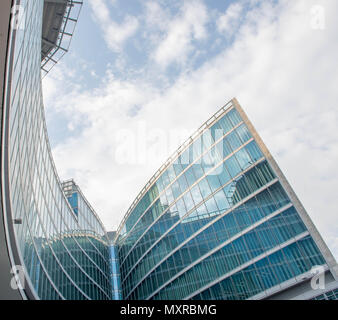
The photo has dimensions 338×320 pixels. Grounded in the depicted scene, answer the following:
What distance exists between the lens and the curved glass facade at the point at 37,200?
38.2 feet

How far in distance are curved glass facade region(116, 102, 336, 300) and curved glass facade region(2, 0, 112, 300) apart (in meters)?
8.96

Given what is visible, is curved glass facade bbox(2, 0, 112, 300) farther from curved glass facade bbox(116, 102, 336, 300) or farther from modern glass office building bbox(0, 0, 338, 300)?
curved glass facade bbox(116, 102, 336, 300)

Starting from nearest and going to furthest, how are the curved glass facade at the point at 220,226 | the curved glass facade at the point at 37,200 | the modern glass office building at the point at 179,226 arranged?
the curved glass facade at the point at 37,200 → the modern glass office building at the point at 179,226 → the curved glass facade at the point at 220,226

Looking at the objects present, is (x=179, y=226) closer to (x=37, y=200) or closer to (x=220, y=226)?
(x=220, y=226)

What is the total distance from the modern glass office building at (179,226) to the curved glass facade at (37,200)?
114mm

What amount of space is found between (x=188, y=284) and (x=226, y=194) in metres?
11.5

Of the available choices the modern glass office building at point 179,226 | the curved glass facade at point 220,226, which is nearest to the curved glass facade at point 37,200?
the modern glass office building at point 179,226

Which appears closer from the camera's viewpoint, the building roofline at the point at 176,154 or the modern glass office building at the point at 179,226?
the modern glass office building at the point at 179,226

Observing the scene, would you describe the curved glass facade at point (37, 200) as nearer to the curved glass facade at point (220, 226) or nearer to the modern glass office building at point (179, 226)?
the modern glass office building at point (179, 226)

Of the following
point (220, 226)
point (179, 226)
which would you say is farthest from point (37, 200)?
point (179, 226)

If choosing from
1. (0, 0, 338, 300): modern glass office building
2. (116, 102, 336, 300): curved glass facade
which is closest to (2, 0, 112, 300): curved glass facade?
(0, 0, 338, 300): modern glass office building

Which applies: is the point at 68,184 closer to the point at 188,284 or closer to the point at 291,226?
the point at 188,284

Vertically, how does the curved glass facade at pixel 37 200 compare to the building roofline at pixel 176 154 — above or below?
below
